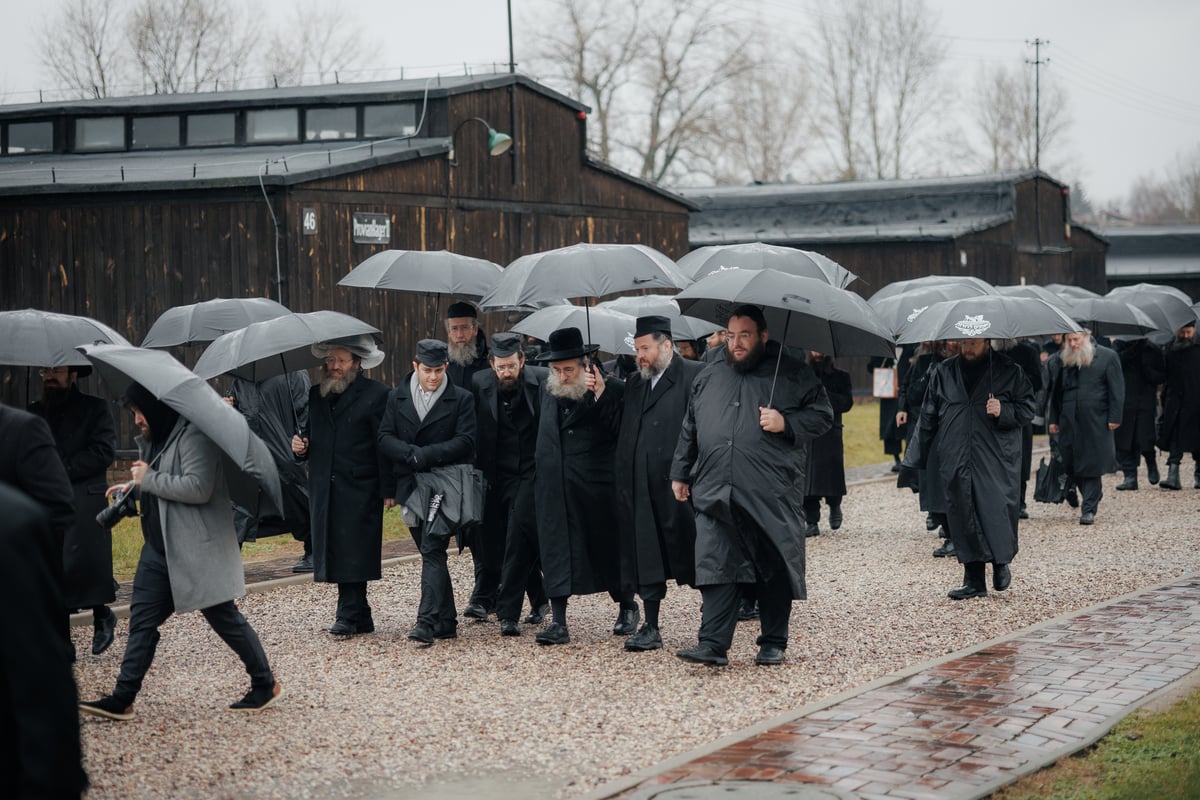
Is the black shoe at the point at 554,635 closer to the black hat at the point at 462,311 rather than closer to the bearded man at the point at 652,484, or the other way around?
the bearded man at the point at 652,484

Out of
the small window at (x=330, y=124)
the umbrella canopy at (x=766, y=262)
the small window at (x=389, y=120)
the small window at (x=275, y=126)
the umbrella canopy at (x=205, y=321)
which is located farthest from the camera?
the small window at (x=275, y=126)

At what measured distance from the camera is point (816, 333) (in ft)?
29.1

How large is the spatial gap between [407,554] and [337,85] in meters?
12.5

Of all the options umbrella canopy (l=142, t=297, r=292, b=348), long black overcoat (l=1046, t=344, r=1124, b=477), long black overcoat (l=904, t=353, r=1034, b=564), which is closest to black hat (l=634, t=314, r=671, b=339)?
long black overcoat (l=904, t=353, r=1034, b=564)

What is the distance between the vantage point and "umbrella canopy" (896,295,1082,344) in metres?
10.3

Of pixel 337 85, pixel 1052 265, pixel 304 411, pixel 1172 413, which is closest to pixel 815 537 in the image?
pixel 304 411

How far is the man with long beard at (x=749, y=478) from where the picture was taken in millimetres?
8273

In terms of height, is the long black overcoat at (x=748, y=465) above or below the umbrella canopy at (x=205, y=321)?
below

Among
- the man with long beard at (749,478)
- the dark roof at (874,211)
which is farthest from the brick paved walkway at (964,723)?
the dark roof at (874,211)

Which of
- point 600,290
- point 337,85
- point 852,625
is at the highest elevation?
point 337,85

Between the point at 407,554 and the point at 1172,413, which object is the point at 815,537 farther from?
the point at 1172,413

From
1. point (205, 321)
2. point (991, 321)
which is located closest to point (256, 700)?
point (205, 321)

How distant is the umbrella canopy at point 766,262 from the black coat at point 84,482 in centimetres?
463

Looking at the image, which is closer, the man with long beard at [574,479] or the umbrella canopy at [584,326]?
the man with long beard at [574,479]
